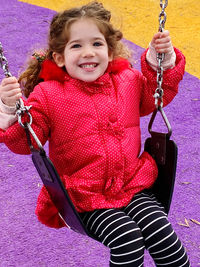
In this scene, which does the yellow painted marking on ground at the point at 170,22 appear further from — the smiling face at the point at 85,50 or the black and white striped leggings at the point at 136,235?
the black and white striped leggings at the point at 136,235

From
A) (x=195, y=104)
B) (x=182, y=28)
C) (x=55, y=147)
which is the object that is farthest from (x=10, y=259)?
(x=182, y=28)

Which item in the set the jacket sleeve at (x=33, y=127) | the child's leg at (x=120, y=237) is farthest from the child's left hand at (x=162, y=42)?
the child's leg at (x=120, y=237)

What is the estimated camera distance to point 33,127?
48.3 inches

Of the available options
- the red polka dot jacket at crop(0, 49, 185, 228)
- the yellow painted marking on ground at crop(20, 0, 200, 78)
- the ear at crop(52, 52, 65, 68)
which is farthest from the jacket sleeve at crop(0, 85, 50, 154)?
the yellow painted marking on ground at crop(20, 0, 200, 78)

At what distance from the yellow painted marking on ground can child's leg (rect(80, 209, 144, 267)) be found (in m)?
2.04

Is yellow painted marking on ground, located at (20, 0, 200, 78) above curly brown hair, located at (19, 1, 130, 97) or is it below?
below

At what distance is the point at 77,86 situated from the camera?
4.28 feet

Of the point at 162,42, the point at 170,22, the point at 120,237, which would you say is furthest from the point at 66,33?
the point at 170,22

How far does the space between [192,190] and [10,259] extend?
85cm

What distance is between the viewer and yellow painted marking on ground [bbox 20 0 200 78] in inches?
132

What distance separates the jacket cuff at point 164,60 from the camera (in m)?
1.32

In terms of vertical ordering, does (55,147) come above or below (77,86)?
below

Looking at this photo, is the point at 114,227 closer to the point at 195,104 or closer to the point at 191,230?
the point at 191,230

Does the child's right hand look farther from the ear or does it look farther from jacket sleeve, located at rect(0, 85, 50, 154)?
the ear
